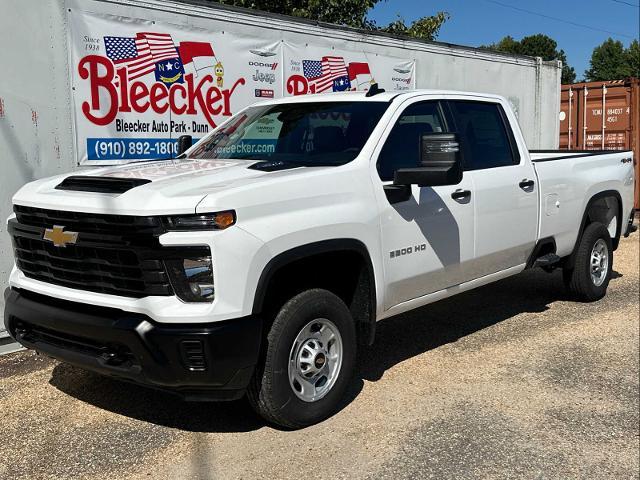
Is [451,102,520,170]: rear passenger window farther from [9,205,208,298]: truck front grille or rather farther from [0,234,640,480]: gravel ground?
[9,205,208,298]: truck front grille

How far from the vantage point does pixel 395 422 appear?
13.9 ft

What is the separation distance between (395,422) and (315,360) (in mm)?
650

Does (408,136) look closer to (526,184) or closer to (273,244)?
(526,184)

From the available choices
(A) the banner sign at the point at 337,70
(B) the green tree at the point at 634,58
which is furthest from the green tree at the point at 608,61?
(A) the banner sign at the point at 337,70

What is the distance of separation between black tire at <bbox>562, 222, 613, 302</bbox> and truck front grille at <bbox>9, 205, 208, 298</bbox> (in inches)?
185

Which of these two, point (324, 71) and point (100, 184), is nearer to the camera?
point (100, 184)

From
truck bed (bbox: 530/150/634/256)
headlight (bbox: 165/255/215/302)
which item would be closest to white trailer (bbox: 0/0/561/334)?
truck bed (bbox: 530/150/634/256)

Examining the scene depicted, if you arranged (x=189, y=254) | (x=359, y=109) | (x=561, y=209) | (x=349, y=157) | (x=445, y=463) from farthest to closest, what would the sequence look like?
1. (x=561, y=209)
2. (x=359, y=109)
3. (x=349, y=157)
4. (x=445, y=463)
5. (x=189, y=254)

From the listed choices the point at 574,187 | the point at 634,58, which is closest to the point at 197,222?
the point at 574,187

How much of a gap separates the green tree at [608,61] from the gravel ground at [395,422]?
236ft

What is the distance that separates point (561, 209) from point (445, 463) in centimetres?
333

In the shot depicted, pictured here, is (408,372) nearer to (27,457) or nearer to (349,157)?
(349,157)

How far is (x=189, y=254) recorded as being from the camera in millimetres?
3451

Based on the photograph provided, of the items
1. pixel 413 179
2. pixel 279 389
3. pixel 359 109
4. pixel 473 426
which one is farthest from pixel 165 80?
pixel 473 426
